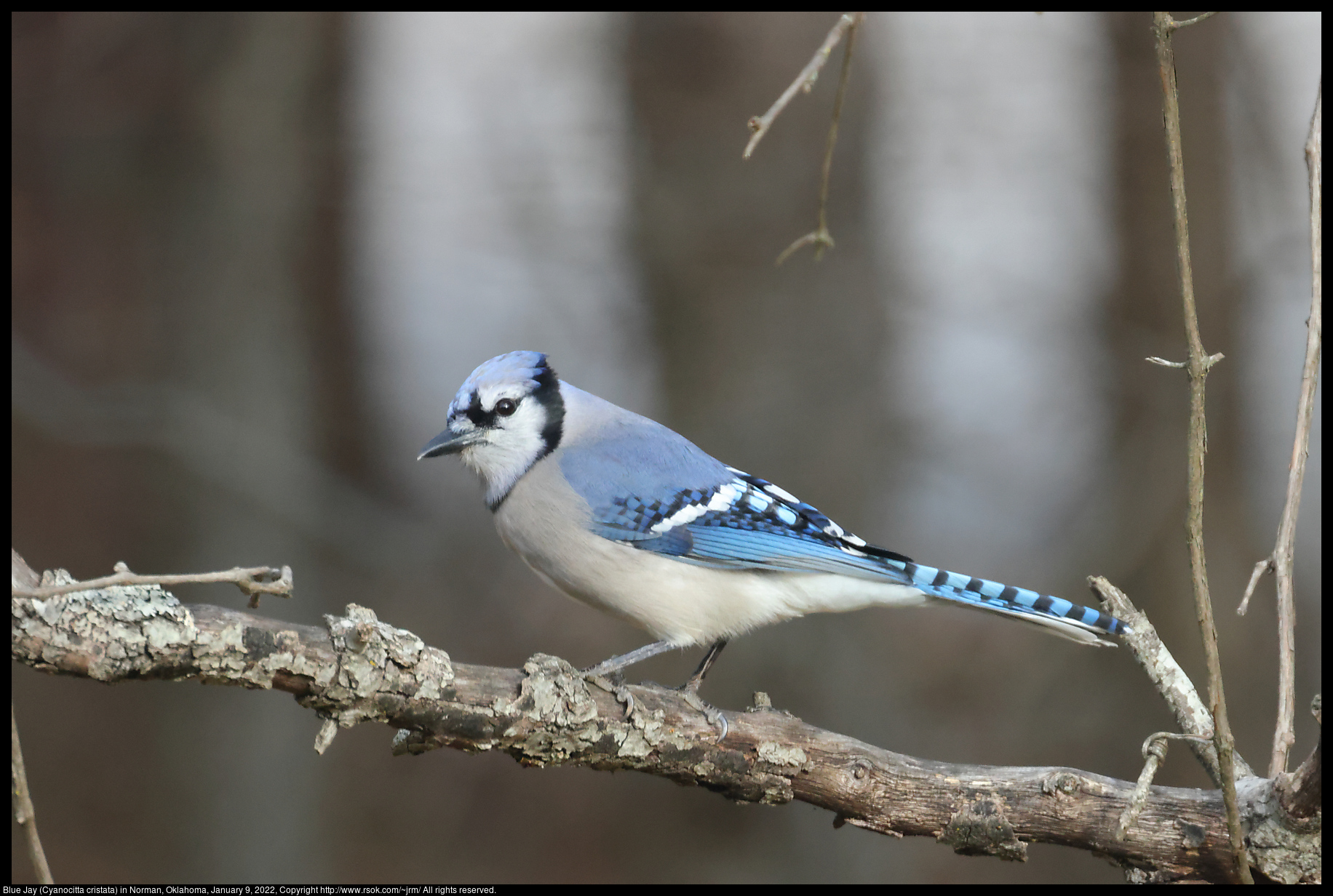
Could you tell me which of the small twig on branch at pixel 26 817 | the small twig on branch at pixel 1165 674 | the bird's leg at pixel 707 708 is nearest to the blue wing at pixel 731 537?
the bird's leg at pixel 707 708

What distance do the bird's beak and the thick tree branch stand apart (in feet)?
2.20

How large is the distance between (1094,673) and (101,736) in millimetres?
4752

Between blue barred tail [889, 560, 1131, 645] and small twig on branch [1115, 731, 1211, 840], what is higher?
blue barred tail [889, 560, 1131, 645]

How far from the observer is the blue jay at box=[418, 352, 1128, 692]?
91.7 inches

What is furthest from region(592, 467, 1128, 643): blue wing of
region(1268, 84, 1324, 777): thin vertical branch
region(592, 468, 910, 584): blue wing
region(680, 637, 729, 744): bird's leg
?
region(1268, 84, 1324, 777): thin vertical branch

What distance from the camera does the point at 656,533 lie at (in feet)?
7.86

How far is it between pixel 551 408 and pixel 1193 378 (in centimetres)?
150

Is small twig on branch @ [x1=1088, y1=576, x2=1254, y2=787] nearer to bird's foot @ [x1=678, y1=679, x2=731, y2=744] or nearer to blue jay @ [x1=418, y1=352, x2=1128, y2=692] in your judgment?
blue jay @ [x1=418, y1=352, x2=1128, y2=692]

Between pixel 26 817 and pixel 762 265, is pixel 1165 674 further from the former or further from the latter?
pixel 762 265

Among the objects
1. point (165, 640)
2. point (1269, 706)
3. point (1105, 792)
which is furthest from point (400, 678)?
point (1269, 706)

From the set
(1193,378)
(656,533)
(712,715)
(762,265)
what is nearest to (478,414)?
(656,533)

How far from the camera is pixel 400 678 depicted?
174 centimetres

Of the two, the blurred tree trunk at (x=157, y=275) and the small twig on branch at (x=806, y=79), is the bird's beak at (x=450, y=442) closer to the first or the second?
the small twig on branch at (x=806, y=79)

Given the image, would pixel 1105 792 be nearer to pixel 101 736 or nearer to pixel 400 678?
pixel 400 678
